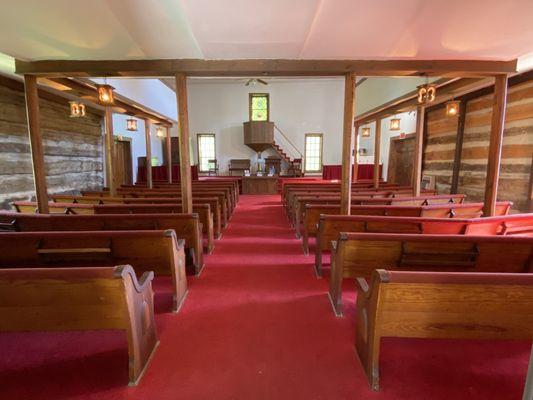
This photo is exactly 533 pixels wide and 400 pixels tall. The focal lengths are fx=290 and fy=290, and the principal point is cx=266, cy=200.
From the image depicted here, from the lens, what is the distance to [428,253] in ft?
7.80

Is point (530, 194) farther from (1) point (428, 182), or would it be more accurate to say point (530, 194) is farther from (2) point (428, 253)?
(2) point (428, 253)

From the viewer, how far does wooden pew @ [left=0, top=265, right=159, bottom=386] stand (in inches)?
61.2

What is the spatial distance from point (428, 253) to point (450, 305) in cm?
88

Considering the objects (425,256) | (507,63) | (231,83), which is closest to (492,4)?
(507,63)

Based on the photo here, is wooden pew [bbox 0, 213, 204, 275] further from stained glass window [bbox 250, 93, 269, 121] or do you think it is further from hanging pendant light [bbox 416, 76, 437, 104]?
stained glass window [bbox 250, 93, 269, 121]

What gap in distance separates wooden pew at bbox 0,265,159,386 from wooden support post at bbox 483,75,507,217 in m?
4.73

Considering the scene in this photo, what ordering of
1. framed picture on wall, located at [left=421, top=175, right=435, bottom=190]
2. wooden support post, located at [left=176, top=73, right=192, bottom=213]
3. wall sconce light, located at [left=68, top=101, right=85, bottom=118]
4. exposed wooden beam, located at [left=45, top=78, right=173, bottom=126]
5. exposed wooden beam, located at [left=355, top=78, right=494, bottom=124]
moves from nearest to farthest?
1. wooden support post, located at [left=176, top=73, right=192, bottom=213]
2. exposed wooden beam, located at [left=45, top=78, right=173, bottom=126]
3. exposed wooden beam, located at [left=355, top=78, right=494, bottom=124]
4. wall sconce light, located at [left=68, top=101, right=85, bottom=118]
5. framed picture on wall, located at [left=421, top=175, right=435, bottom=190]

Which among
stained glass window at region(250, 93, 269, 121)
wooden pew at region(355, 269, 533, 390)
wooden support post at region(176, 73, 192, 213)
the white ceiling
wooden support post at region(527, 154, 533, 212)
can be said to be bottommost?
wooden pew at region(355, 269, 533, 390)

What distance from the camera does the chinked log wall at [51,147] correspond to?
5.13m

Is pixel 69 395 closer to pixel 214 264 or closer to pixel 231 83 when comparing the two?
pixel 214 264

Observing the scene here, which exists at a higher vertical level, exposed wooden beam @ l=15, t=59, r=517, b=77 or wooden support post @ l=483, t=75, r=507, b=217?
exposed wooden beam @ l=15, t=59, r=517, b=77

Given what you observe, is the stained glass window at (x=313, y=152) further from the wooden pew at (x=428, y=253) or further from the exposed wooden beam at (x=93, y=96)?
the wooden pew at (x=428, y=253)

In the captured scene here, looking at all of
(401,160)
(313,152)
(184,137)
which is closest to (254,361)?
(184,137)

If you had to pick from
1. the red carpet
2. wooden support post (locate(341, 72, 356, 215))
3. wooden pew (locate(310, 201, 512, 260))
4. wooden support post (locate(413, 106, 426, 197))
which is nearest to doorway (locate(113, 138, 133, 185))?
wooden pew (locate(310, 201, 512, 260))
